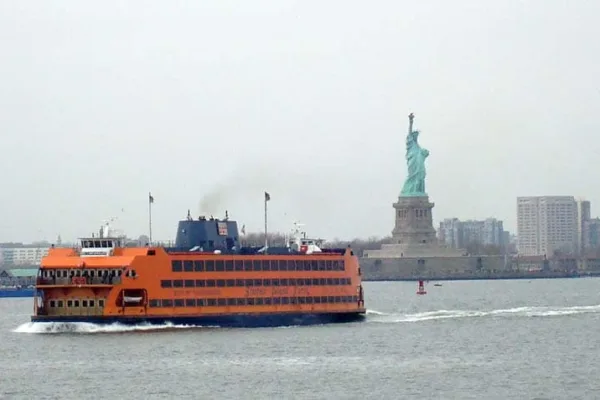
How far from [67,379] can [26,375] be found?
8.24 ft

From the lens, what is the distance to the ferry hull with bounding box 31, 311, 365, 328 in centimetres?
7312

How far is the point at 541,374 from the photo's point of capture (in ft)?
187

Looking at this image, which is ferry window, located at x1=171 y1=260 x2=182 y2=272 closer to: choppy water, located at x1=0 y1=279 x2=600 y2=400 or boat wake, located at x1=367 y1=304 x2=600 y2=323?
choppy water, located at x1=0 y1=279 x2=600 y2=400

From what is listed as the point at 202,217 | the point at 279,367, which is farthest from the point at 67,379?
the point at 202,217

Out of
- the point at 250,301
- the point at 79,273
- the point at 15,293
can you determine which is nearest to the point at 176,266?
the point at 79,273

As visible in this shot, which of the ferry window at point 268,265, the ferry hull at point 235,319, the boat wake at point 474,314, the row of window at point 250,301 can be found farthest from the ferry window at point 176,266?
the boat wake at point 474,314

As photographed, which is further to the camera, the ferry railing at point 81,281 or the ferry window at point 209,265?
the ferry window at point 209,265

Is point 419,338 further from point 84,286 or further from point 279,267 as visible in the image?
point 84,286

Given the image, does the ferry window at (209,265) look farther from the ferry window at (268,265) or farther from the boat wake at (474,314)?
the boat wake at (474,314)

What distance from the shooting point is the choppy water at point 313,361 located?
52688 millimetres

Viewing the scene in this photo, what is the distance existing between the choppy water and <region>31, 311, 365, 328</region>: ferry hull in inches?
Answer: 15.2

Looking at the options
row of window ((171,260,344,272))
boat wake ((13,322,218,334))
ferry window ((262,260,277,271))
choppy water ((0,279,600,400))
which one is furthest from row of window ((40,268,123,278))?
ferry window ((262,260,277,271))

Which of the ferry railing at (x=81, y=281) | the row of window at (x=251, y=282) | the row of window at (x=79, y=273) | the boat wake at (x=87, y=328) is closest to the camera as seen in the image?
the boat wake at (x=87, y=328)

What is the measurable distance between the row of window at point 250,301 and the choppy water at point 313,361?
1.25m
